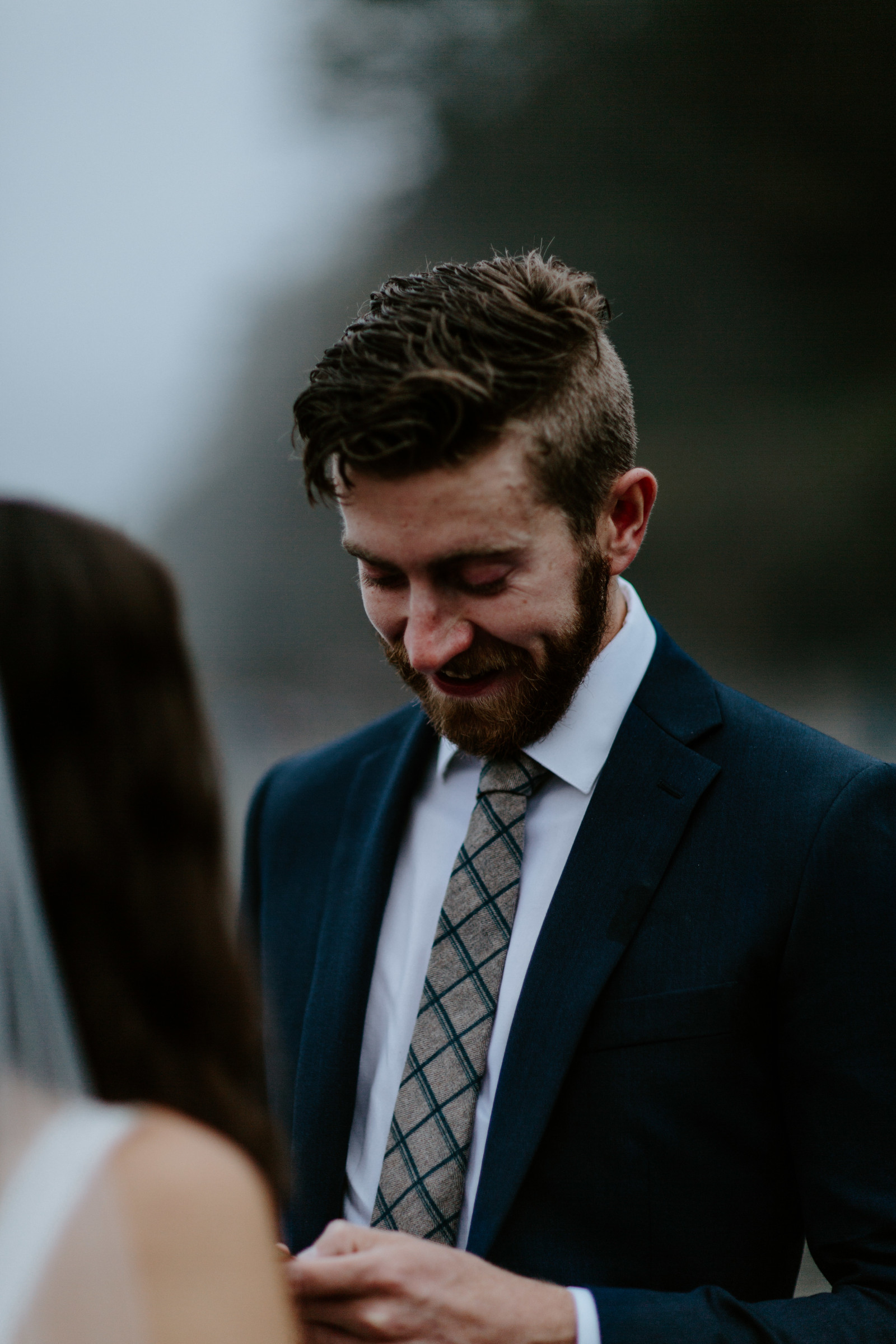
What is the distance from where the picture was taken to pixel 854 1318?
1071mm

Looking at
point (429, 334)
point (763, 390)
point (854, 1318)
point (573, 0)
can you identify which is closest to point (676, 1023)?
point (854, 1318)

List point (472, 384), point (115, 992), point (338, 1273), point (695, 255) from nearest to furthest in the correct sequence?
point (115, 992) → point (338, 1273) → point (472, 384) → point (695, 255)

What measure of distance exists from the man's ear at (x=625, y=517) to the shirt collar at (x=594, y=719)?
10 cm

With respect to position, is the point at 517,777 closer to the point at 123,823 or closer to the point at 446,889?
the point at 446,889

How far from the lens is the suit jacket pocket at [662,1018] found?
1.14m

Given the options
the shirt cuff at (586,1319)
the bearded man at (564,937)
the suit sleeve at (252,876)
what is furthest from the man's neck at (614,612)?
the shirt cuff at (586,1319)

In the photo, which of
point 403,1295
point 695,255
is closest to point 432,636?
point 403,1295

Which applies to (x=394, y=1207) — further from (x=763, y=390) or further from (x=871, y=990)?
(x=763, y=390)

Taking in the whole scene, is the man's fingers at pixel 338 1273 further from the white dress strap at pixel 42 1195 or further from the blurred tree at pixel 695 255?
the blurred tree at pixel 695 255

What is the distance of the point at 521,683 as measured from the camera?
1273 millimetres

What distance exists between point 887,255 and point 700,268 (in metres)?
0.46

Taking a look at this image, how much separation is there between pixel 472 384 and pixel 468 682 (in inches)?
14.2

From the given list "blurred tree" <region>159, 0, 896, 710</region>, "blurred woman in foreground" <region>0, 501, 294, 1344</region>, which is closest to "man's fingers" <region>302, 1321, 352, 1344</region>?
"blurred woman in foreground" <region>0, 501, 294, 1344</region>

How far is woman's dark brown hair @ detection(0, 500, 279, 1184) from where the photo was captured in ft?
2.40
